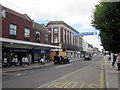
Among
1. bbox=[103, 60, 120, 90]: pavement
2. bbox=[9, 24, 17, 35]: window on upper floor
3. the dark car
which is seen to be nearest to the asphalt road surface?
bbox=[103, 60, 120, 90]: pavement

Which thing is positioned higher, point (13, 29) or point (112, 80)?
point (13, 29)

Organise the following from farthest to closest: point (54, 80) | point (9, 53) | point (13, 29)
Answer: point (13, 29)
point (9, 53)
point (54, 80)

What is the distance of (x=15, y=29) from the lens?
24984 mm

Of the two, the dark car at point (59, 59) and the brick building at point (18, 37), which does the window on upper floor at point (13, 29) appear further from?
the dark car at point (59, 59)

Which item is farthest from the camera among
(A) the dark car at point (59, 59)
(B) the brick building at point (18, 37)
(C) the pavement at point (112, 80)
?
(A) the dark car at point (59, 59)

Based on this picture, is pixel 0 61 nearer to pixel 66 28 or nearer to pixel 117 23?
pixel 117 23

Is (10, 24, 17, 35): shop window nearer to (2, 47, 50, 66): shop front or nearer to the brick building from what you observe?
the brick building

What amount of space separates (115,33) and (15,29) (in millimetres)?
17934

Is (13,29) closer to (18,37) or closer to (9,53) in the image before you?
(18,37)

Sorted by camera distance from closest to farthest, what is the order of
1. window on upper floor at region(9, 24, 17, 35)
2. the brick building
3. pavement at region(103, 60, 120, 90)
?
pavement at region(103, 60, 120, 90) < the brick building < window on upper floor at region(9, 24, 17, 35)

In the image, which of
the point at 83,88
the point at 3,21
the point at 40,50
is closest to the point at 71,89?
the point at 83,88

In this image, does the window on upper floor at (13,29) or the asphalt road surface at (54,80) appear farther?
the window on upper floor at (13,29)

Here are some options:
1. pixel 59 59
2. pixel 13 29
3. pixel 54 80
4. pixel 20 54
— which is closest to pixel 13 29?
pixel 13 29

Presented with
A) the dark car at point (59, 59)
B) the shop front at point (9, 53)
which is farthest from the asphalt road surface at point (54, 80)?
the dark car at point (59, 59)
